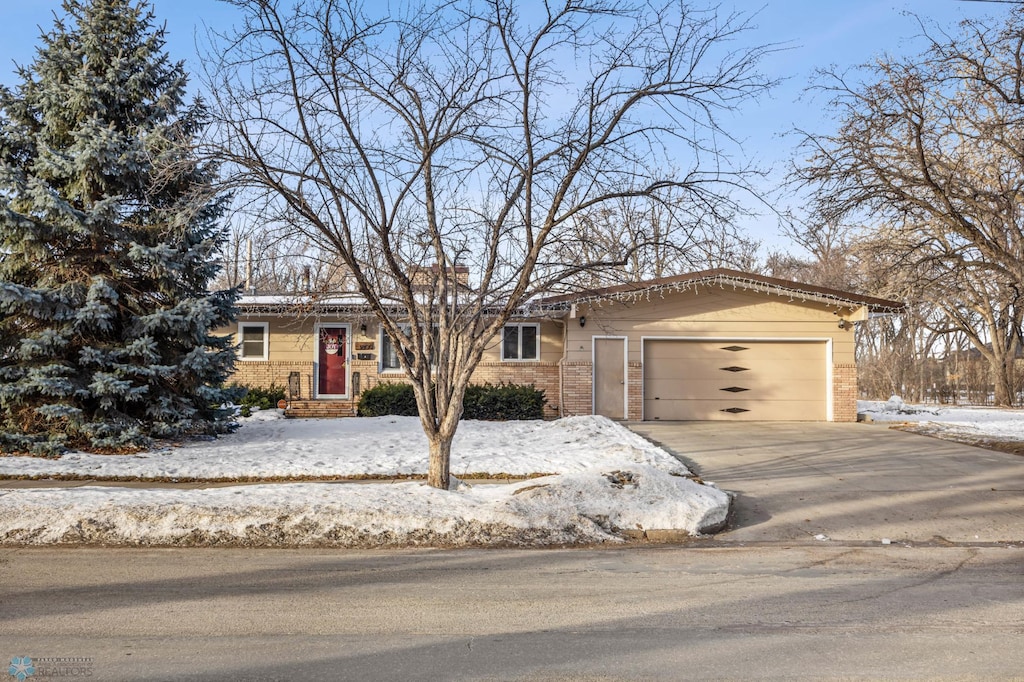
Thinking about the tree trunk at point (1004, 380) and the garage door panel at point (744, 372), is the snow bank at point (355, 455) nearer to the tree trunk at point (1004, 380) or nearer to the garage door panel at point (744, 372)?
the garage door panel at point (744, 372)

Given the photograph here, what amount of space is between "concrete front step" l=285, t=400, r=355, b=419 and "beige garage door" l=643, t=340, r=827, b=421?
24.8 ft

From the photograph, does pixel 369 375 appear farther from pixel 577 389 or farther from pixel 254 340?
pixel 577 389

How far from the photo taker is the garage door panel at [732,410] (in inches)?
752

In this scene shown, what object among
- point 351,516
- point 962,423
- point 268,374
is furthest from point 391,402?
point 962,423

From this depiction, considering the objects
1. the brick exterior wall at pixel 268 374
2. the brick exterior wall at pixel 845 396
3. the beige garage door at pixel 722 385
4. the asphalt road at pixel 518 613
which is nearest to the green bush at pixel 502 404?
the beige garage door at pixel 722 385

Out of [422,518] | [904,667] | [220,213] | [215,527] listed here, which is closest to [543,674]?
[904,667]

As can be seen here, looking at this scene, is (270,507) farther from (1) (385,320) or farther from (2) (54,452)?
(2) (54,452)

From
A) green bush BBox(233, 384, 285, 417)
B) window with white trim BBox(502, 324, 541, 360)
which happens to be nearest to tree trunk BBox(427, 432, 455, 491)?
green bush BBox(233, 384, 285, 417)

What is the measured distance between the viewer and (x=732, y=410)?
62.7 feet

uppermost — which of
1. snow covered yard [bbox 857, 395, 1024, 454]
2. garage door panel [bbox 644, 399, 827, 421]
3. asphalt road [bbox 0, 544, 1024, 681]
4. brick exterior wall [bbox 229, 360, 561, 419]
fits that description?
brick exterior wall [bbox 229, 360, 561, 419]

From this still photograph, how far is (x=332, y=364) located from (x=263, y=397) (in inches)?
74.8

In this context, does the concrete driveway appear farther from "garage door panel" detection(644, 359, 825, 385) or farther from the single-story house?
"garage door panel" detection(644, 359, 825, 385)

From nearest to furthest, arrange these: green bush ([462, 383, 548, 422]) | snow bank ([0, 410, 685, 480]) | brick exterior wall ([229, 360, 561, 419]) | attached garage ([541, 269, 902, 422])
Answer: snow bank ([0, 410, 685, 480]) → green bush ([462, 383, 548, 422]) → attached garage ([541, 269, 902, 422]) → brick exterior wall ([229, 360, 561, 419])

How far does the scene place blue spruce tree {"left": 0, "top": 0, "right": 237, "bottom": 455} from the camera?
40.0 feet
